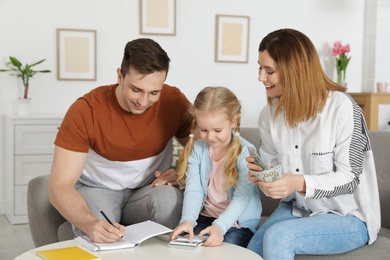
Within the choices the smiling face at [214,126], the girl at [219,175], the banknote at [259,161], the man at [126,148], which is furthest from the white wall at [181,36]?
the banknote at [259,161]

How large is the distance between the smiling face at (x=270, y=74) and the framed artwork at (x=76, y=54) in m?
2.98

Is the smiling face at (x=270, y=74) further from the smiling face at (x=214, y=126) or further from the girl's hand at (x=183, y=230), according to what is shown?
the girl's hand at (x=183, y=230)

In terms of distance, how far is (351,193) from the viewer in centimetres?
235

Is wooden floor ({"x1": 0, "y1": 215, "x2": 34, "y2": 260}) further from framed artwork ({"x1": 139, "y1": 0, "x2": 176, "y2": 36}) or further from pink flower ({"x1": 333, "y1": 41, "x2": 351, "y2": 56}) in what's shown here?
pink flower ({"x1": 333, "y1": 41, "x2": 351, "y2": 56})

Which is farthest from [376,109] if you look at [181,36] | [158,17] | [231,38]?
[158,17]

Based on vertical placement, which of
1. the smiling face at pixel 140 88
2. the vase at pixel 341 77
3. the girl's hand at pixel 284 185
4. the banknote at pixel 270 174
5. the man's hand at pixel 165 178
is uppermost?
the vase at pixel 341 77

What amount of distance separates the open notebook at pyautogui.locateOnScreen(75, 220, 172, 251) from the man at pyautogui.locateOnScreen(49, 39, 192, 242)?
17 cm

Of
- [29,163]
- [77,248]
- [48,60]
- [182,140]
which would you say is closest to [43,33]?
[48,60]

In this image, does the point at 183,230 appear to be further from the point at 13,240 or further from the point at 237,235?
the point at 13,240

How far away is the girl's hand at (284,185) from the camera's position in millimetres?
2184

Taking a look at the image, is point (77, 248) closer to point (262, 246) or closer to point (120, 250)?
point (120, 250)

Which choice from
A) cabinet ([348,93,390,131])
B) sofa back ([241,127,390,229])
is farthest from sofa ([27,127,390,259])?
cabinet ([348,93,390,131])

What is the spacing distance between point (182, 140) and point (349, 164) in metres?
0.91

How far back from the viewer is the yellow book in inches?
77.6
